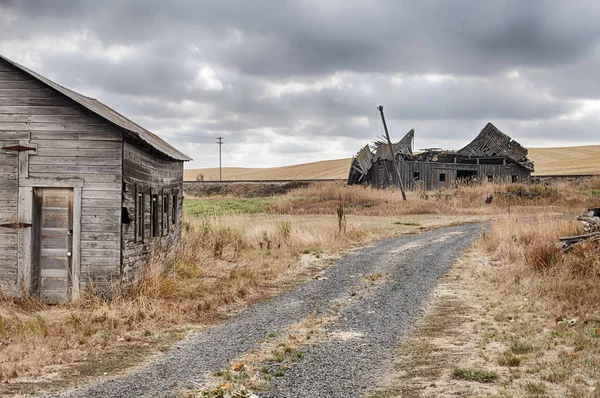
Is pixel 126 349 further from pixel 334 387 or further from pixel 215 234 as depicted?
pixel 215 234

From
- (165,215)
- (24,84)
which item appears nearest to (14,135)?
(24,84)

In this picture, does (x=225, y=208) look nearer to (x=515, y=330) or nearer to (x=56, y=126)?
(x=56, y=126)

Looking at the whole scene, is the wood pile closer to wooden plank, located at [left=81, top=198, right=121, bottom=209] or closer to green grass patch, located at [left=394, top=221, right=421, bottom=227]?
wooden plank, located at [left=81, top=198, right=121, bottom=209]

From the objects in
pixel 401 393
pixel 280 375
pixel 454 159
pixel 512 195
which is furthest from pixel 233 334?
pixel 454 159

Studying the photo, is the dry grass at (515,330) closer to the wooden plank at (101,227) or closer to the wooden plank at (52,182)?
the wooden plank at (101,227)

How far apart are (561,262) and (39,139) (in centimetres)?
1183

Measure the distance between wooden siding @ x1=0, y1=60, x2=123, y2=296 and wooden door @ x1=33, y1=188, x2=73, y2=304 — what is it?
0.33 meters

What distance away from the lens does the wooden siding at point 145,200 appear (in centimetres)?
1312

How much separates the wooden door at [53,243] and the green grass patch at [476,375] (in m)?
8.39

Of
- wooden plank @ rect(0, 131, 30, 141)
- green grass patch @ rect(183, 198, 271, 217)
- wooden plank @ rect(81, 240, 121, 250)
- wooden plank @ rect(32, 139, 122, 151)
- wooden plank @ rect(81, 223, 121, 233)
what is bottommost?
wooden plank @ rect(81, 240, 121, 250)

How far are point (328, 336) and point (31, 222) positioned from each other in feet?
22.4

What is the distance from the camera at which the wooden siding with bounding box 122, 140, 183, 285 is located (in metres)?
13.1

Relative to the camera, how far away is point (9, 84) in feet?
43.2

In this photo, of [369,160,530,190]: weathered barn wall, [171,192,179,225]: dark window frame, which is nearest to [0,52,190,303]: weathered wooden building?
[171,192,179,225]: dark window frame
